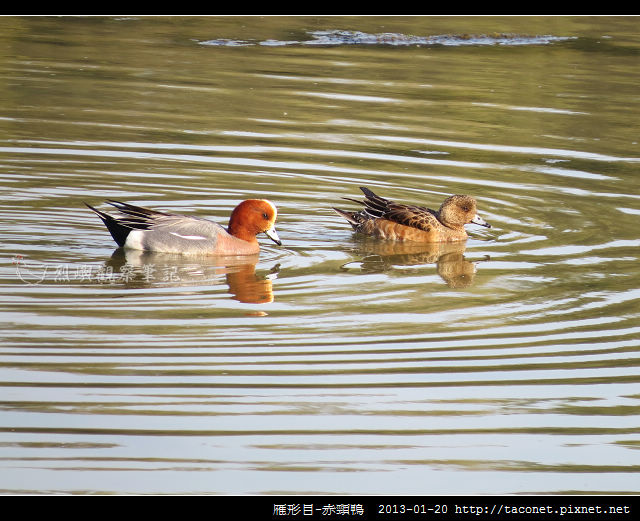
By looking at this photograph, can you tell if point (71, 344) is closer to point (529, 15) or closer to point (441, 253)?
point (441, 253)

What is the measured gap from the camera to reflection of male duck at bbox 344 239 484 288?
34.1ft

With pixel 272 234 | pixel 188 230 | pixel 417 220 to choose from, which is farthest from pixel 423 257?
pixel 188 230

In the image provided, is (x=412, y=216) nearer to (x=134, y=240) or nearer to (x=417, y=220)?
(x=417, y=220)

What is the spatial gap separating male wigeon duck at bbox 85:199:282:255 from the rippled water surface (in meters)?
0.19

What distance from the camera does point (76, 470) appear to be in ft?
19.7

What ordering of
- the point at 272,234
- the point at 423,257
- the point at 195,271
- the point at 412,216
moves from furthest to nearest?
the point at 412,216 → the point at 423,257 → the point at 272,234 → the point at 195,271

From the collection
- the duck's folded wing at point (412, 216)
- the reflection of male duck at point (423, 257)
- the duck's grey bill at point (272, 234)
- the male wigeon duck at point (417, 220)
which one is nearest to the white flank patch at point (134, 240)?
the duck's grey bill at point (272, 234)

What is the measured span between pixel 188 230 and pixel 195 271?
478 mm

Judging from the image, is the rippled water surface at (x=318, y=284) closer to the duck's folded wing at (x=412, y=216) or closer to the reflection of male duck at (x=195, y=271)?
the reflection of male duck at (x=195, y=271)

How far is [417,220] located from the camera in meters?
11.6

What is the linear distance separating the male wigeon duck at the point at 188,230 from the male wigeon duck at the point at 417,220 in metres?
1.30

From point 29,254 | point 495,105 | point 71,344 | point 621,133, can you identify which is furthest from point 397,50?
point 71,344

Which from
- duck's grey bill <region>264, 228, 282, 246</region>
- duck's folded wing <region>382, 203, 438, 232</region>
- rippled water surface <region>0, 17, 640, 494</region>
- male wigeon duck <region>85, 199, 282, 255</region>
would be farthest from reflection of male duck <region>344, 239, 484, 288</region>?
male wigeon duck <region>85, 199, 282, 255</region>

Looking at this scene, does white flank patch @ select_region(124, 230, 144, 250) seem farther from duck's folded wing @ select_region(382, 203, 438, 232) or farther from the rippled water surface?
duck's folded wing @ select_region(382, 203, 438, 232)
